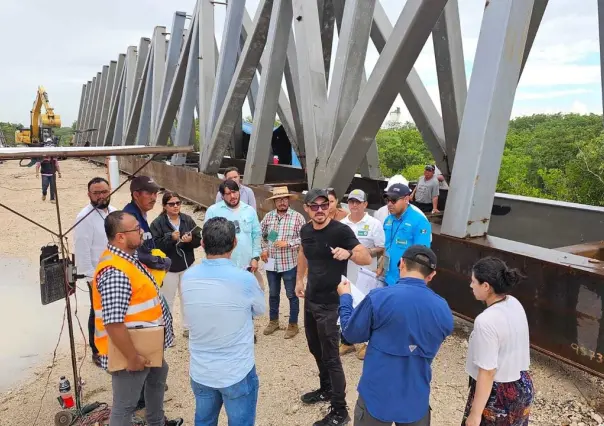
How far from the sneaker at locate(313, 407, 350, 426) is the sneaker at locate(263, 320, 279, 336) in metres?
1.54

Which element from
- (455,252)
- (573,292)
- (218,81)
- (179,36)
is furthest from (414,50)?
(179,36)

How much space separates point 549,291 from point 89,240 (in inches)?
149

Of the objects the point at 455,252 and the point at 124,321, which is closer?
the point at 124,321

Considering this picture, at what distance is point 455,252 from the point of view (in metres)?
4.16

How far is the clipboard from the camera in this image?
2.34m

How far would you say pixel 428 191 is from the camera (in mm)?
7461

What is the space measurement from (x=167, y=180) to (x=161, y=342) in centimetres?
1117

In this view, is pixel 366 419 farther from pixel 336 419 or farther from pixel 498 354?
pixel 336 419

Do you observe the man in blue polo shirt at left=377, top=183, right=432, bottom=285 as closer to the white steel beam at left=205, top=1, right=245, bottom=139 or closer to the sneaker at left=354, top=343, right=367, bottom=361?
the sneaker at left=354, top=343, right=367, bottom=361

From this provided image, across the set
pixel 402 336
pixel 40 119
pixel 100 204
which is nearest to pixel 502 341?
pixel 402 336

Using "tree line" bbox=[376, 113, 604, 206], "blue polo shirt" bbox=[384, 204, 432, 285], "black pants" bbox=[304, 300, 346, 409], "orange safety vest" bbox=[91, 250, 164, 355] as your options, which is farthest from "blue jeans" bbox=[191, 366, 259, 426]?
"tree line" bbox=[376, 113, 604, 206]

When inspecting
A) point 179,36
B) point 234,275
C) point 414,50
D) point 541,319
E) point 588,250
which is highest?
point 179,36

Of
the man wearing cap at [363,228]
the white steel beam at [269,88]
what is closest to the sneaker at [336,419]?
the man wearing cap at [363,228]

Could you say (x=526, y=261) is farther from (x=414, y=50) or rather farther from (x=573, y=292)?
(x=414, y=50)
